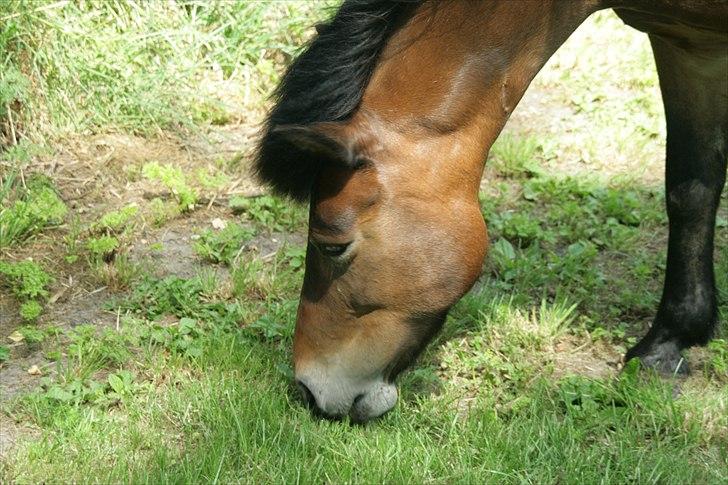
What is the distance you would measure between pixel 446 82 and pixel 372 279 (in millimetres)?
696

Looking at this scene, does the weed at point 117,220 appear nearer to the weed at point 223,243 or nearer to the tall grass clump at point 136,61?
the weed at point 223,243

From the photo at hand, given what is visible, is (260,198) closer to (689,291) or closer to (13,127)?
(13,127)

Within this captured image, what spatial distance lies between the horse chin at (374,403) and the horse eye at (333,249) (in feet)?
1.69

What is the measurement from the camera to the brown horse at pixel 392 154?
3244 millimetres

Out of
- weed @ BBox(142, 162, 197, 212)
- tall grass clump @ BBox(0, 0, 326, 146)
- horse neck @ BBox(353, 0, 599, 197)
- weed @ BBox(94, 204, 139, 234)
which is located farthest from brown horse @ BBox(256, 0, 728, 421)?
tall grass clump @ BBox(0, 0, 326, 146)

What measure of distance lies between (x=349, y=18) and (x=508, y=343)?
1.60 meters

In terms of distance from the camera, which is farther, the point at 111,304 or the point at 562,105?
the point at 562,105

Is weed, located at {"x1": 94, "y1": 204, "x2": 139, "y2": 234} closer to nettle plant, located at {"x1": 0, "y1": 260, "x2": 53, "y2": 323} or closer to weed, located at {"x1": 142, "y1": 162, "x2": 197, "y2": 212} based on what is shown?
weed, located at {"x1": 142, "y1": 162, "x2": 197, "y2": 212}

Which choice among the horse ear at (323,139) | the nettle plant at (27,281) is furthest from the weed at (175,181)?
the horse ear at (323,139)

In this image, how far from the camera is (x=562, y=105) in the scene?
6.57 metres

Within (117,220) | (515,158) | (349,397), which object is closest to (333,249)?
(349,397)

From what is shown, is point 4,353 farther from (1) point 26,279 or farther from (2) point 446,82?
(2) point 446,82

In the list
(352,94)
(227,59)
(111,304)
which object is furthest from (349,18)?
(227,59)

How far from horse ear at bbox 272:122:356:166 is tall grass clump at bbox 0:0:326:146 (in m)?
2.69
